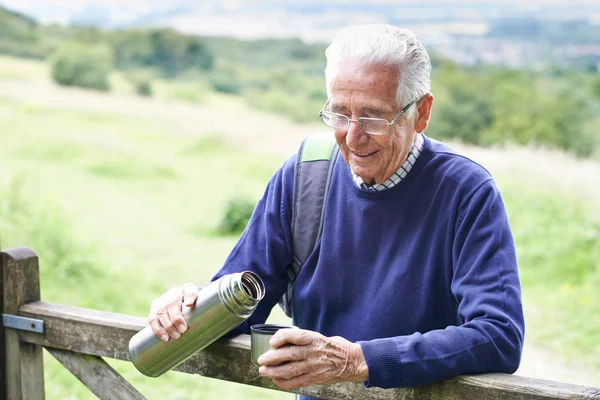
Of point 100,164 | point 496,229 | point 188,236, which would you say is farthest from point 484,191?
point 100,164

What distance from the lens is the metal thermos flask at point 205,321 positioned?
5.14ft

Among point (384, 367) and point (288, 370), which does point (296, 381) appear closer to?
point (288, 370)

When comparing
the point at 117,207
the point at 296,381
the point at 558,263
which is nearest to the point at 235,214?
the point at 117,207

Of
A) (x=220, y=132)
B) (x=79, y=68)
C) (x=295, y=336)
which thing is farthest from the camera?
(x=79, y=68)

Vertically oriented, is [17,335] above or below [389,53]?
below

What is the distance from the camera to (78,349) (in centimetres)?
197

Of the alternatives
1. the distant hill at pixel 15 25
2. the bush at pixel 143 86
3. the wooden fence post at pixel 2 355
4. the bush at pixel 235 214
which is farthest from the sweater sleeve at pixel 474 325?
the distant hill at pixel 15 25

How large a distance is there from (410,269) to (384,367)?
0.96 ft

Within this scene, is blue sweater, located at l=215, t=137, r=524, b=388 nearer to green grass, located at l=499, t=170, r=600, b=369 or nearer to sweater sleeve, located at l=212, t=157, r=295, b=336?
sweater sleeve, located at l=212, t=157, r=295, b=336

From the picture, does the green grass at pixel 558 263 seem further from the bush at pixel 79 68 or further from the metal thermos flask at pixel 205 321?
the bush at pixel 79 68

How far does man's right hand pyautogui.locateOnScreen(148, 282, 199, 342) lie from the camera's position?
163cm

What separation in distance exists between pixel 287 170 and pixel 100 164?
994 centimetres

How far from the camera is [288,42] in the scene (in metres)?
18.2

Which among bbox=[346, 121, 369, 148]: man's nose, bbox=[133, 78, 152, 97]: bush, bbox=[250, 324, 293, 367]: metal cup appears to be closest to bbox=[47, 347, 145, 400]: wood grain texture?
bbox=[250, 324, 293, 367]: metal cup
